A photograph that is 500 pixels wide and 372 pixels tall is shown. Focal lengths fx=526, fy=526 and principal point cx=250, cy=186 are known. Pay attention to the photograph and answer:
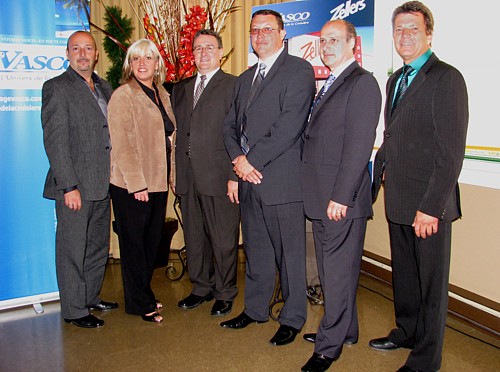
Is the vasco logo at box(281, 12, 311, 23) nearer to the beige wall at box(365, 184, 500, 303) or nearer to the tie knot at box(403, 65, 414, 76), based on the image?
the tie knot at box(403, 65, 414, 76)

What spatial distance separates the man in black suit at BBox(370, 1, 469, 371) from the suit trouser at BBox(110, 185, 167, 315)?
1516 mm

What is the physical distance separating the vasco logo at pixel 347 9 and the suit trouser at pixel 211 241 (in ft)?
5.11

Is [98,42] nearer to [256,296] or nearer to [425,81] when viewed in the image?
[256,296]

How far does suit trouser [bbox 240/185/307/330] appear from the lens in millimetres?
3041

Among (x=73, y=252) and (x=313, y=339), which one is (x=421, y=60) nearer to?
(x=313, y=339)

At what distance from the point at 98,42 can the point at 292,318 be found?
312 centimetres

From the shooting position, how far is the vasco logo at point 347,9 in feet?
11.9

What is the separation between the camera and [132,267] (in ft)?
11.2

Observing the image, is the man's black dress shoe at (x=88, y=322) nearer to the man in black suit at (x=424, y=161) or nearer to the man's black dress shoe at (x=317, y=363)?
the man's black dress shoe at (x=317, y=363)

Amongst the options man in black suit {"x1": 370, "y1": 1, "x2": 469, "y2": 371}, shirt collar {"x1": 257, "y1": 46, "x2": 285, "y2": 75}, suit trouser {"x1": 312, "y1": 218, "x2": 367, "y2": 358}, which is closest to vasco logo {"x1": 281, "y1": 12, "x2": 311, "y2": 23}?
shirt collar {"x1": 257, "y1": 46, "x2": 285, "y2": 75}

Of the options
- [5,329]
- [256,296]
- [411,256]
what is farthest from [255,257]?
[5,329]

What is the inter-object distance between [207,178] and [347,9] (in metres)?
1.58

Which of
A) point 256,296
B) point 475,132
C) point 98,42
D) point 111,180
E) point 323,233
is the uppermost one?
point 98,42

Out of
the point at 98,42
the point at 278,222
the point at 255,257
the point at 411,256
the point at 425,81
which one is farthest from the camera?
the point at 98,42
